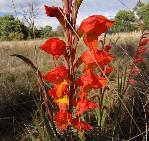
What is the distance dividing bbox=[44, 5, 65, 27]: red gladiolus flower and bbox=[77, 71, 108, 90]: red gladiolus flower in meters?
0.19

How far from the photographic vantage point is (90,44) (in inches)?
46.2

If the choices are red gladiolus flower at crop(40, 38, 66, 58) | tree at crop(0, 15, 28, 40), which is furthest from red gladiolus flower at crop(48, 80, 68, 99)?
tree at crop(0, 15, 28, 40)

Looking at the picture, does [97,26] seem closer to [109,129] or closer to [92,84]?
[92,84]

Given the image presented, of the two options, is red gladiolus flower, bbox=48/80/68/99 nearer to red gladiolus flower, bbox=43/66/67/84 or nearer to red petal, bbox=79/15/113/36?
red gladiolus flower, bbox=43/66/67/84

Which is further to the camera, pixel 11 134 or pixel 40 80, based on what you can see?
pixel 11 134

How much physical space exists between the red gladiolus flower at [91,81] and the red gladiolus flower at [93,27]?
0.10 metres

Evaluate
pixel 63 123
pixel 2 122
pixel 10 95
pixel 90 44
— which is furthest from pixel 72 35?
pixel 10 95

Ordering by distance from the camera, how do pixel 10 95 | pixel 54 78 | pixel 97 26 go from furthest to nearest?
pixel 10 95 < pixel 54 78 < pixel 97 26

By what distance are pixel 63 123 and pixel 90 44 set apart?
276 millimetres

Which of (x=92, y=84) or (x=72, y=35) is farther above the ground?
(x=72, y=35)

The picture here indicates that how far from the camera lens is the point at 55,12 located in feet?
3.89

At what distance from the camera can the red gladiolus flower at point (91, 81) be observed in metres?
1.20

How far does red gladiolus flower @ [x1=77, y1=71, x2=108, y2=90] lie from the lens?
1203 mm

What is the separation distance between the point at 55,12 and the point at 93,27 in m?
0.14
